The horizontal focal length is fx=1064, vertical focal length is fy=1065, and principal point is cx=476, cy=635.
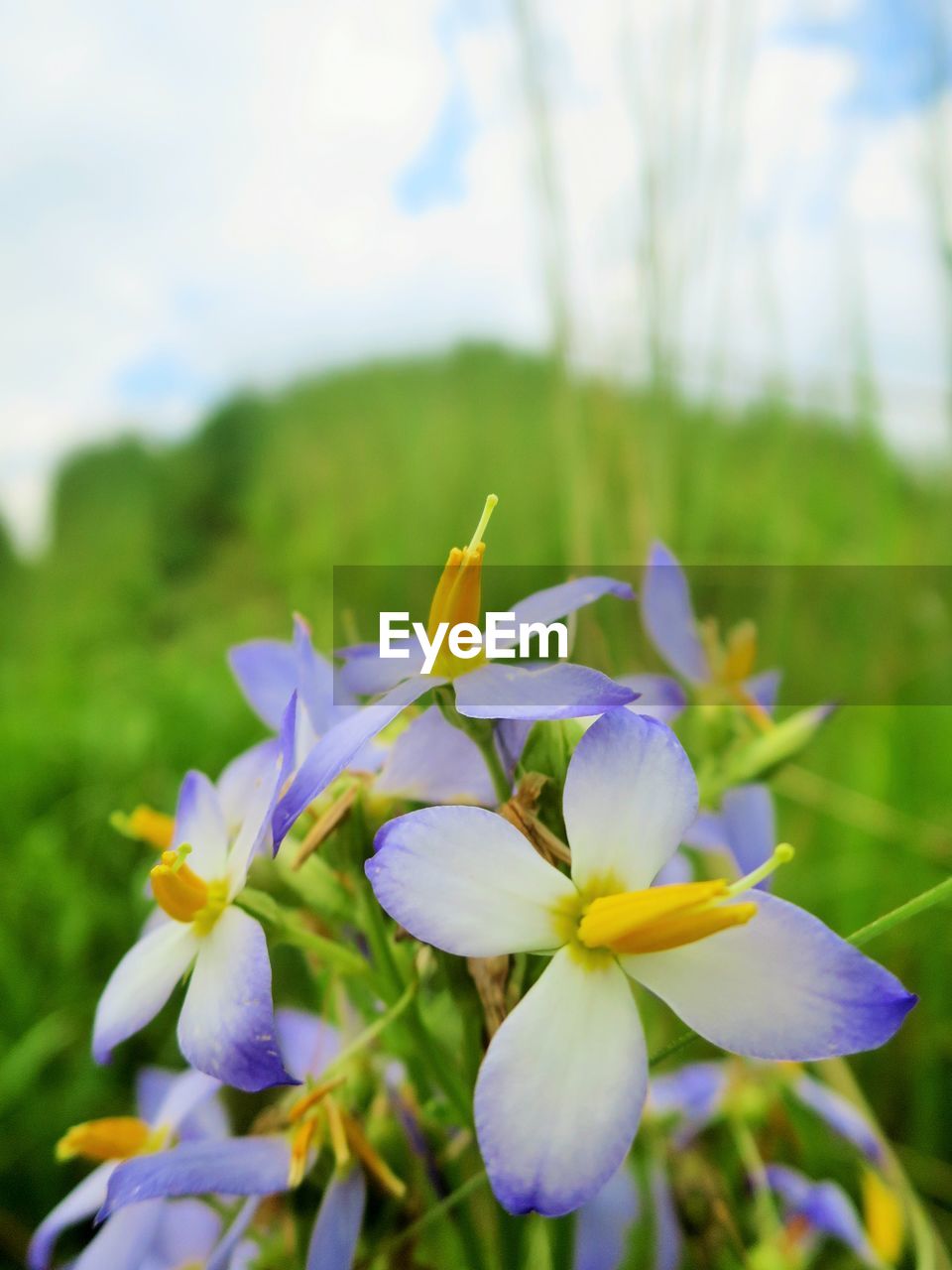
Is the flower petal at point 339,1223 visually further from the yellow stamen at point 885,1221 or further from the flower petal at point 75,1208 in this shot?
the yellow stamen at point 885,1221

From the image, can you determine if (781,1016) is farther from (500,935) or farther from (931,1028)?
(931,1028)

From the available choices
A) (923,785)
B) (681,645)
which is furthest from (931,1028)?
(681,645)

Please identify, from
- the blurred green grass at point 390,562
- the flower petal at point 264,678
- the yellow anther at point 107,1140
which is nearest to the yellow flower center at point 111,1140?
the yellow anther at point 107,1140

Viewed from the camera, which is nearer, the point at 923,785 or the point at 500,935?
the point at 500,935

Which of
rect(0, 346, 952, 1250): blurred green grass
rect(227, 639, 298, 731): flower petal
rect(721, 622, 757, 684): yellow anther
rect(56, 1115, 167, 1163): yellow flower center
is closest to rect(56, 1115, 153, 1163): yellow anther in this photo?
rect(56, 1115, 167, 1163): yellow flower center

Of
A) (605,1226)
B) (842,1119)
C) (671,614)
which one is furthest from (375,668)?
(842,1119)

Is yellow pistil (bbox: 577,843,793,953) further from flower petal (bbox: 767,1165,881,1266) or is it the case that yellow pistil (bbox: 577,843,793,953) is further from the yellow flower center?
flower petal (bbox: 767,1165,881,1266)

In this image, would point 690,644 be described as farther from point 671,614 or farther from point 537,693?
point 537,693
